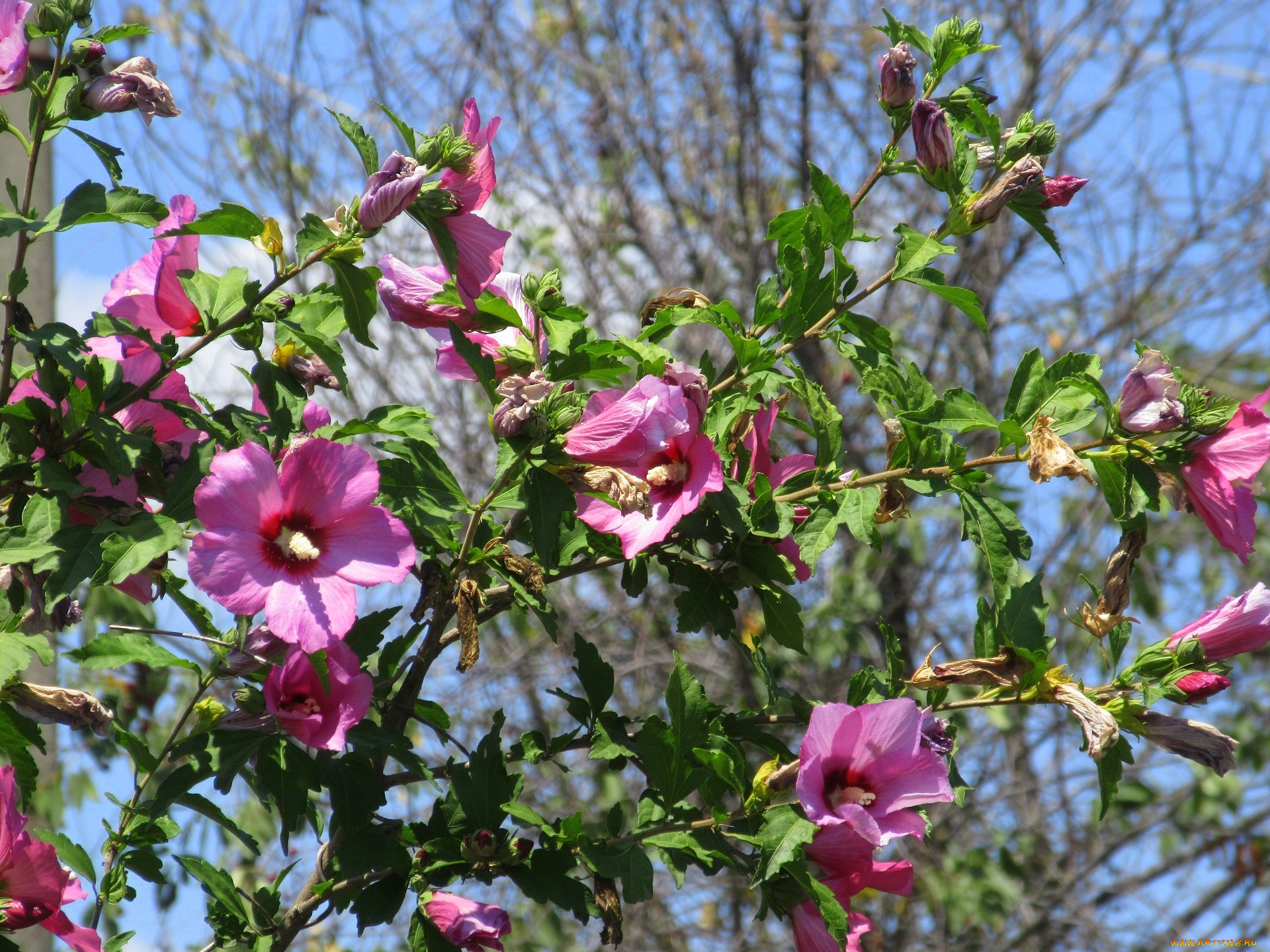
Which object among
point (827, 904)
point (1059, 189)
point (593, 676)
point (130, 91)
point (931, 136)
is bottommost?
point (827, 904)

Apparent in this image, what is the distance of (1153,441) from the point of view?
5.00 ft

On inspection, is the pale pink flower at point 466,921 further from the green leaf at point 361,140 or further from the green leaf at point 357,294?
the green leaf at point 361,140

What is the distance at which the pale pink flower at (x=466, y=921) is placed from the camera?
1472 mm

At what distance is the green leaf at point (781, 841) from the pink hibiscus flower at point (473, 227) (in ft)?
2.41

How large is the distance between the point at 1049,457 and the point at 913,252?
1.14 ft

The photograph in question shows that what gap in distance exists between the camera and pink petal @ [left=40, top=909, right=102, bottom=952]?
1438mm

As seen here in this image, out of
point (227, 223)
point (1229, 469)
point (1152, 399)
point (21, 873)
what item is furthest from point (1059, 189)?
point (21, 873)

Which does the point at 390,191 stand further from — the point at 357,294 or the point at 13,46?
the point at 13,46

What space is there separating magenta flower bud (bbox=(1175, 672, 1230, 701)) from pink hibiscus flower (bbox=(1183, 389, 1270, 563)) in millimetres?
157

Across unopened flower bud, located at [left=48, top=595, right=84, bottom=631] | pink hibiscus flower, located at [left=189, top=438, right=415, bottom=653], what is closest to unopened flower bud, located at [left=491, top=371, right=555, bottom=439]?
pink hibiscus flower, located at [left=189, top=438, right=415, bottom=653]

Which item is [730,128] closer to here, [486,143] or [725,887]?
[725,887]

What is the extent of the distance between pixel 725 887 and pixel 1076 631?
1.66 meters

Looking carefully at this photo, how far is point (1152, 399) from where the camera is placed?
1456 millimetres

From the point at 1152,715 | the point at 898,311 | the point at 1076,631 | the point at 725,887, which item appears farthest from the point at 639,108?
the point at 1152,715
